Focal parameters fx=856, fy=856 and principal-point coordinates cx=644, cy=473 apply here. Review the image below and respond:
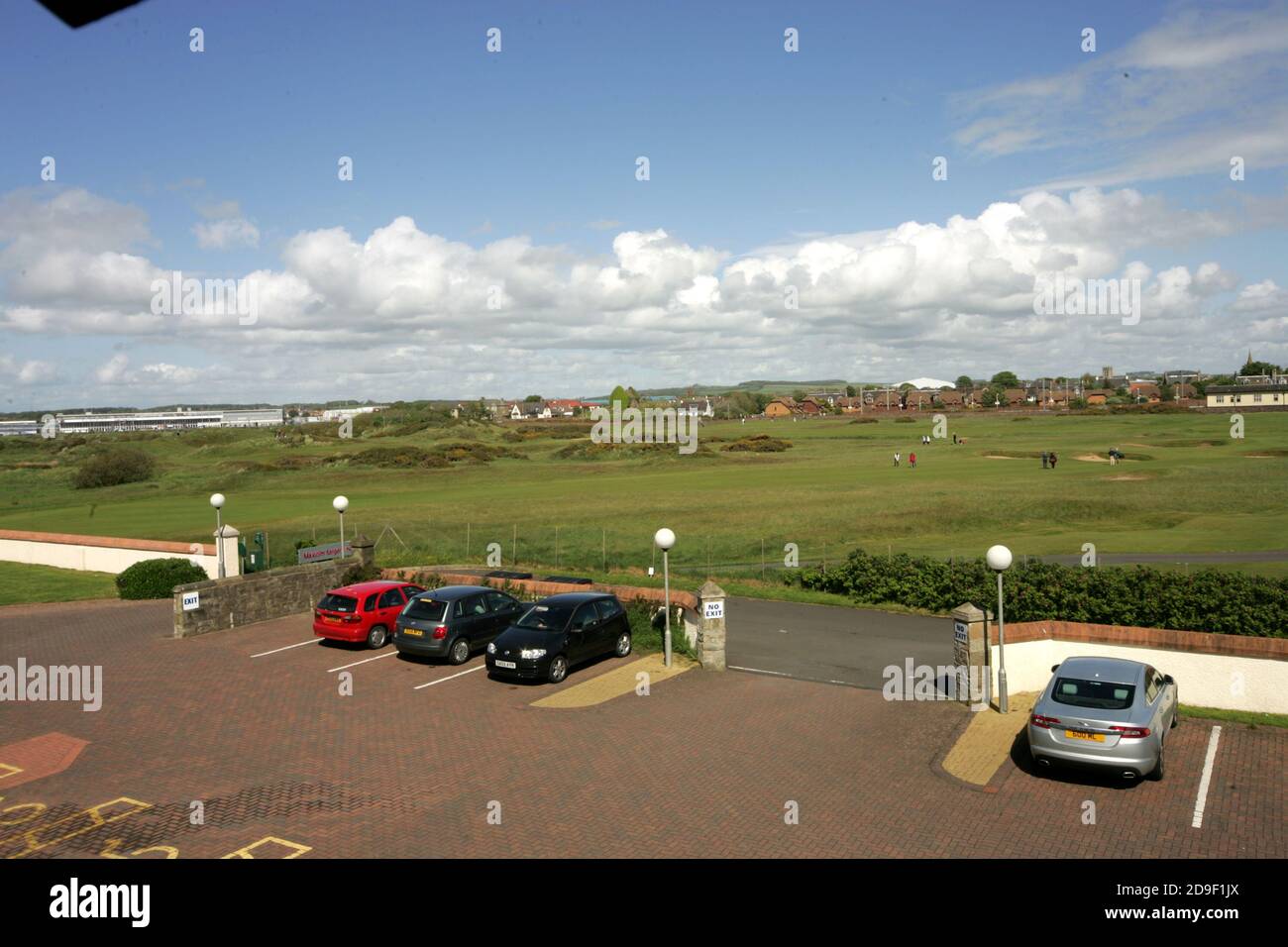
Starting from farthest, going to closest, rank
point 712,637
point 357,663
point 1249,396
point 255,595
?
1. point 1249,396
2. point 255,595
3. point 357,663
4. point 712,637

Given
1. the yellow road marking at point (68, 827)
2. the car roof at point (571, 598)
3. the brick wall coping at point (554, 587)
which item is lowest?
the yellow road marking at point (68, 827)

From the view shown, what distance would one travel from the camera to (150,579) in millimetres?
27609

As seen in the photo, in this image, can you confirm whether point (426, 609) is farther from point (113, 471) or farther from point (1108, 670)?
point (113, 471)

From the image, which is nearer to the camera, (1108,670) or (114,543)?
(1108,670)

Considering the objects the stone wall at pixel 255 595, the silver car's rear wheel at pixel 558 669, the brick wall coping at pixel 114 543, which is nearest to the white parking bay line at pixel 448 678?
the silver car's rear wheel at pixel 558 669

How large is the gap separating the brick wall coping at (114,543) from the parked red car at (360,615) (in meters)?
12.8

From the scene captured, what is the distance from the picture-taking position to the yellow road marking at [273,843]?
33.3 ft

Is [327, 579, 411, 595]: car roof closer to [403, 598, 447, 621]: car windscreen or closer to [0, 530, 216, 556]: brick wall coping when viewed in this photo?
[403, 598, 447, 621]: car windscreen

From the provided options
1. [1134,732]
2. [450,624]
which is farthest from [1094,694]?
[450,624]

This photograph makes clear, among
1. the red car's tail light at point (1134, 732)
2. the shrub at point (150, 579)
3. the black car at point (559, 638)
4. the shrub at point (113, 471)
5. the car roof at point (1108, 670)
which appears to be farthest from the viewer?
the shrub at point (113, 471)

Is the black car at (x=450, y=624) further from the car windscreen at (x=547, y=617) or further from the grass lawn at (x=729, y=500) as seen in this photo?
the grass lawn at (x=729, y=500)

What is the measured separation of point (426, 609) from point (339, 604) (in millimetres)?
2672

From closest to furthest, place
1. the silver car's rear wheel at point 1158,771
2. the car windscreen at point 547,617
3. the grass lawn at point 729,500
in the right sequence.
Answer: the silver car's rear wheel at point 1158,771
the car windscreen at point 547,617
the grass lawn at point 729,500
